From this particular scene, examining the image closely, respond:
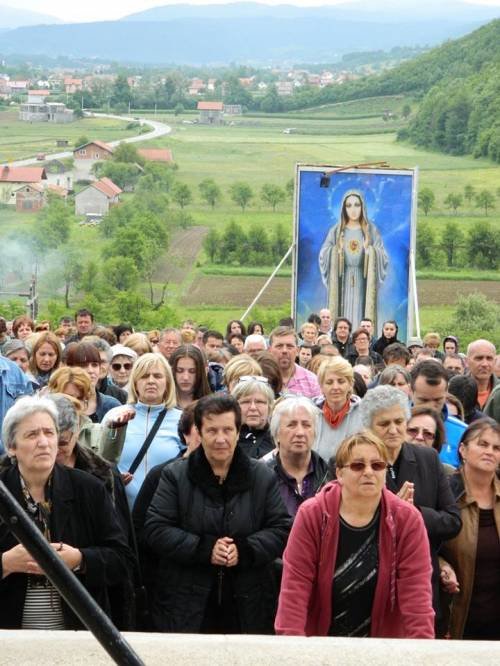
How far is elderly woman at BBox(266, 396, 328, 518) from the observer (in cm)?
483

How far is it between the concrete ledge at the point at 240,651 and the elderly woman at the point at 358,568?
87 cm

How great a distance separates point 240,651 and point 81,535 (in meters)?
1.55

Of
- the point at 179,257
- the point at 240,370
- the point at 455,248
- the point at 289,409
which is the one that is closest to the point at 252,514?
the point at 289,409

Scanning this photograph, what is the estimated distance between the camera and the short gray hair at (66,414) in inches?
176

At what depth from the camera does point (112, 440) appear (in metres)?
5.11

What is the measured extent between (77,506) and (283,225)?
261 feet

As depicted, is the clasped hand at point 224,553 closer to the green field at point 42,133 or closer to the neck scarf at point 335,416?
the neck scarf at point 335,416

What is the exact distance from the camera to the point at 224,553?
4.33 meters

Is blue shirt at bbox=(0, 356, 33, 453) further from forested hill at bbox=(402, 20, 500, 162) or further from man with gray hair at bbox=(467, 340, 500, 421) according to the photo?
forested hill at bbox=(402, 20, 500, 162)

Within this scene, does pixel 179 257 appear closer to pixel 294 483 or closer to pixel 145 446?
pixel 145 446

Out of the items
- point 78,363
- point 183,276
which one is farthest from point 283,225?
point 78,363

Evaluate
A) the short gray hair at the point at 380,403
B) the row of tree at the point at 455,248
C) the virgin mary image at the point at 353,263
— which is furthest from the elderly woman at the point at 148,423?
the row of tree at the point at 455,248

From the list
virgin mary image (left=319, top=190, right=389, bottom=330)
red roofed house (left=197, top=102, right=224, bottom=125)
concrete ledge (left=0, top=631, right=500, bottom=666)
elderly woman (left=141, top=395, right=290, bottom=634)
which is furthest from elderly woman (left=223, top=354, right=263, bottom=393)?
red roofed house (left=197, top=102, right=224, bottom=125)

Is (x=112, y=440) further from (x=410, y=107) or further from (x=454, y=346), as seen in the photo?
(x=410, y=107)
